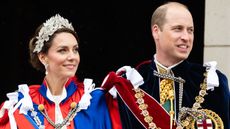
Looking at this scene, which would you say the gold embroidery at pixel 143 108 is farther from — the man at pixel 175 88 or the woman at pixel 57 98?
the woman at pixel 57 98

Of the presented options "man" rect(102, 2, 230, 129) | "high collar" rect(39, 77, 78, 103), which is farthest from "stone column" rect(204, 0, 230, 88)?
"high collar" rect(39, 77, 78, 103)

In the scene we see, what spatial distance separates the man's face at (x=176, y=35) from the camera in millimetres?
4184

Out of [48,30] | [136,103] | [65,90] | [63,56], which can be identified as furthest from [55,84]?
[136,103]

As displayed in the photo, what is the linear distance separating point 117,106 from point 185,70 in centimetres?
49

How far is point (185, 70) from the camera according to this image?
4324 mm

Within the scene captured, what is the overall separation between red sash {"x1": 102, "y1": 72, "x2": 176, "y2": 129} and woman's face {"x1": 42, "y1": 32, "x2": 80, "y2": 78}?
0.85ft

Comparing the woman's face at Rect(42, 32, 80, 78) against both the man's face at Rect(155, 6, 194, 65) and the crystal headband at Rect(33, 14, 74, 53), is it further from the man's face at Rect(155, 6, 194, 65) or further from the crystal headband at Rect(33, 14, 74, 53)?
the man's face at Rect(155, 6, 194, 65)

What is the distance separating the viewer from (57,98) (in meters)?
4.51

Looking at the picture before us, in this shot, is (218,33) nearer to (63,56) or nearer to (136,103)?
(136,103)

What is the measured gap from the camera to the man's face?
418 centimetres

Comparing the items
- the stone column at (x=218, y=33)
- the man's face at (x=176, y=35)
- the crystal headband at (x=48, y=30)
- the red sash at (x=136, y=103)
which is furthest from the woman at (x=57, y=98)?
the stone column at (x=218, y=33)

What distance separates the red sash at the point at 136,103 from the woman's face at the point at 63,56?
26 centimetres

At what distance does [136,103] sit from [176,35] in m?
0.50

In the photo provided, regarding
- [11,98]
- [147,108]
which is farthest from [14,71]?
[147,108]
